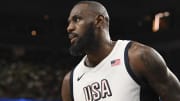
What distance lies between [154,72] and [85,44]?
0.51 meters

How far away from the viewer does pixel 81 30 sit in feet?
9.50

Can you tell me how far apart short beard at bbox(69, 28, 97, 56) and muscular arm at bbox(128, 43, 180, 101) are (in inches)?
13.2

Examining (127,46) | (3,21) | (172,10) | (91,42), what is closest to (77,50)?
(91,42)

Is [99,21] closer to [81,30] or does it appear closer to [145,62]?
[81,30]

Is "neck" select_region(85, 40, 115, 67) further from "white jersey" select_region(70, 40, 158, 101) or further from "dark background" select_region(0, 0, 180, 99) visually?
"dark background" select_region(0, 0, 180, 99)

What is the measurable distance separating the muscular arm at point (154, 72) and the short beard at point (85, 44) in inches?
13.2

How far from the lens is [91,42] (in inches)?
116

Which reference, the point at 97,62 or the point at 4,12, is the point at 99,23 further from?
the point at 4,12

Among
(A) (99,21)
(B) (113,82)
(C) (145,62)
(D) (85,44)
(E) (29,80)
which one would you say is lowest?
(E) (29,80)

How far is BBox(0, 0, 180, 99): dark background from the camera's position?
9930mm

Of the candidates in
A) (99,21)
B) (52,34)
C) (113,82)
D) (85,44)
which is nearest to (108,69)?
(113,82)

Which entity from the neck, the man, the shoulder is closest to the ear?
the man

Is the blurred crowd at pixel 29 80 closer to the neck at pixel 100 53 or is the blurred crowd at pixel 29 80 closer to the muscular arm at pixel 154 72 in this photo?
the neck at pixel 100 53

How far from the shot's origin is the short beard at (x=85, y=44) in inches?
114
